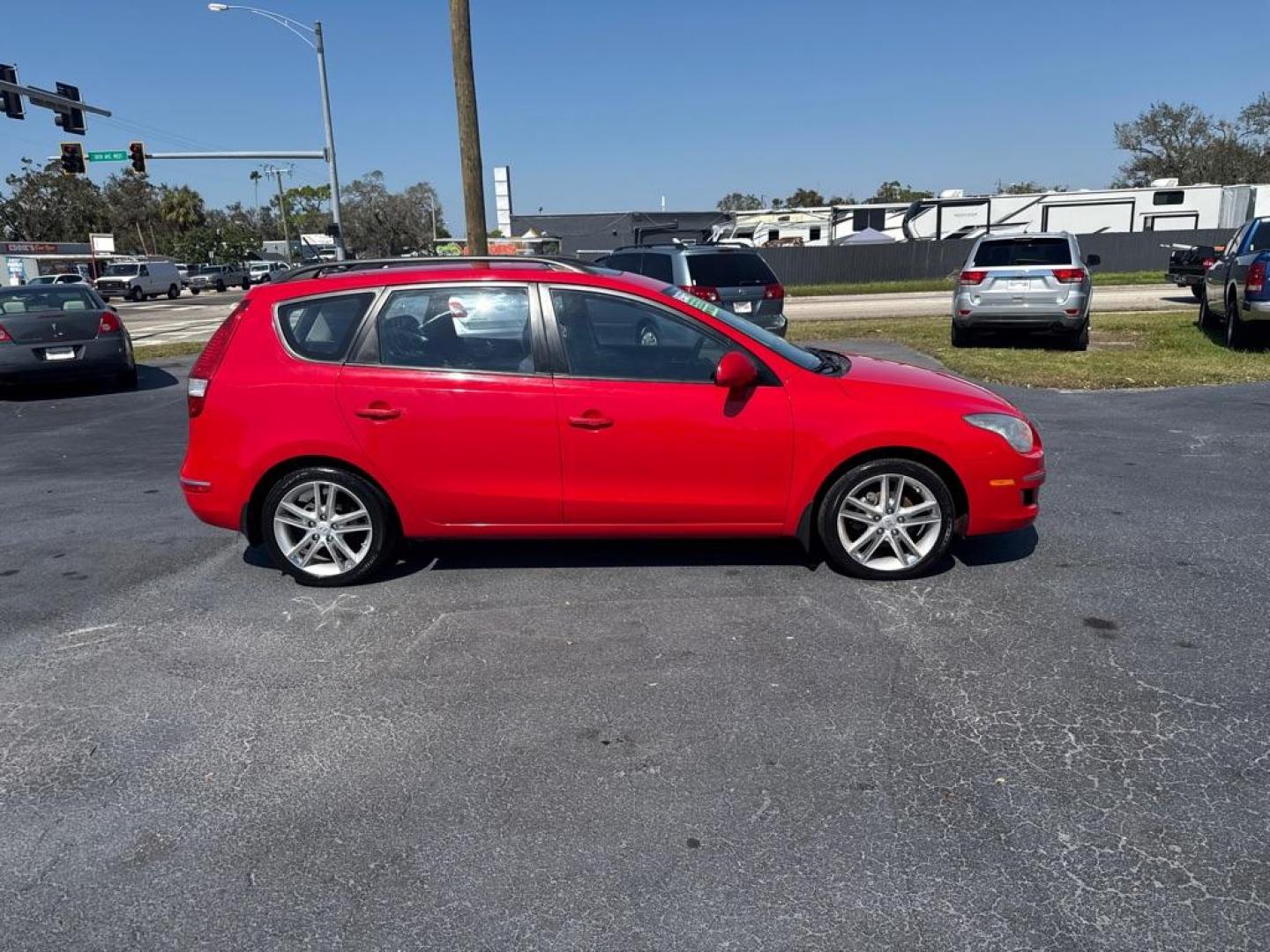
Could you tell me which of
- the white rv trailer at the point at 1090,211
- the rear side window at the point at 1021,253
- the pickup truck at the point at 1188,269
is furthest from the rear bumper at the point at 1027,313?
the white rv trailer at the point at 1090,211

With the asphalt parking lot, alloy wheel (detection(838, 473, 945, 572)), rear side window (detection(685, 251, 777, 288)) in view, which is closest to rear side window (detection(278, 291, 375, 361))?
the asphalt parking lot

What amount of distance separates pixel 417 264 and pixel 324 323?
0.65 metres

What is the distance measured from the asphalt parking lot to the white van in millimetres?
47757

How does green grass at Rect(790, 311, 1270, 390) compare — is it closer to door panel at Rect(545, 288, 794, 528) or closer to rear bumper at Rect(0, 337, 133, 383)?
door panel at Rect(545, 288, 794, 528)

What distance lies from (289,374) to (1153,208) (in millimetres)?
40481

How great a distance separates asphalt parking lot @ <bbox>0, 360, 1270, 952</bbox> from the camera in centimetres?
266

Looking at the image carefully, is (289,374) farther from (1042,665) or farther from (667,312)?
(1042,665)

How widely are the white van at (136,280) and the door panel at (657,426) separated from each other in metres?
49.8

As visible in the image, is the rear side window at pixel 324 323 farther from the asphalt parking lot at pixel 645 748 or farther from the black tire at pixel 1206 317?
the black tire at pixel 1206 317

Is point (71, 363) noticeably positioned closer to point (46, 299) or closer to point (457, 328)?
point (46, 299)

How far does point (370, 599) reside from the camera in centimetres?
498

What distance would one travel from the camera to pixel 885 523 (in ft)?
16.3

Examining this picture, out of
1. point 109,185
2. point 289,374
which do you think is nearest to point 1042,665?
point 289,374

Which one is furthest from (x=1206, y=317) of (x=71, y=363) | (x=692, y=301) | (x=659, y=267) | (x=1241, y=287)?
(x=71, y=363)
